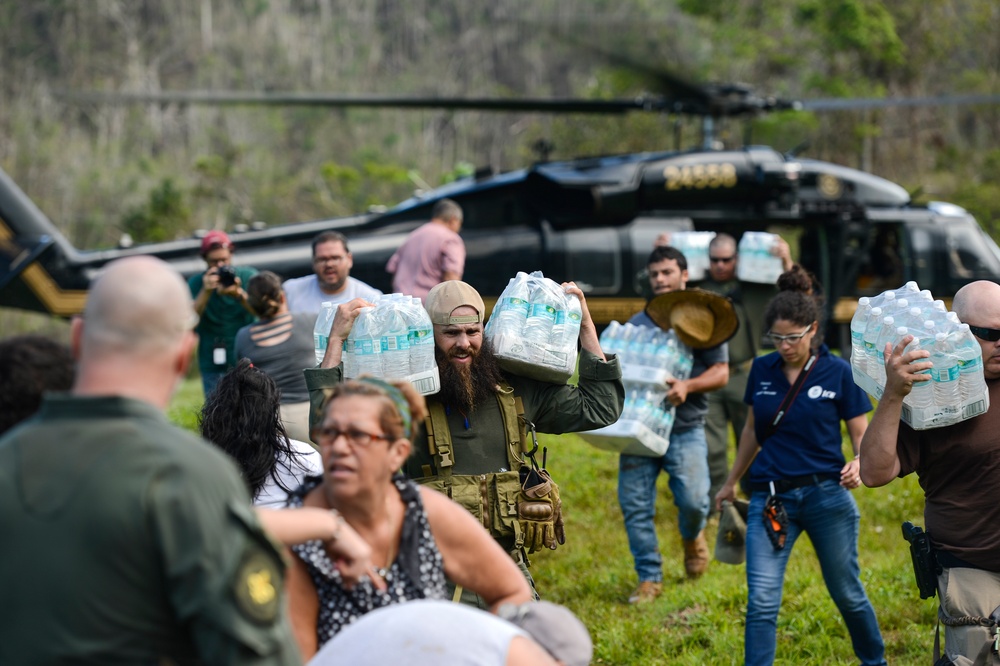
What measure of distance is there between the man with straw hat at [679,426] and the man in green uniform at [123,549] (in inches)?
192

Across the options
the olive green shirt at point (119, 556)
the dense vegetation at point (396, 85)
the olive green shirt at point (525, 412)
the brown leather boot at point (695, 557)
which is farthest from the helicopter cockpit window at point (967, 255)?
the olive green shirt at point (119, 556)

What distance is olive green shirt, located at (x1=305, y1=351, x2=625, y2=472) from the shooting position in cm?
441

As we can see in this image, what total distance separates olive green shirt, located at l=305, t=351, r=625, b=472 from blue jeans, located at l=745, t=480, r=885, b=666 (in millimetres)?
1284

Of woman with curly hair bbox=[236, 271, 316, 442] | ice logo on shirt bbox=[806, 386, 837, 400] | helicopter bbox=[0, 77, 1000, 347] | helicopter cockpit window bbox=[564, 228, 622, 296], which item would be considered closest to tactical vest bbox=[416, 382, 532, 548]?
ice logo on shirt bbox=[806, 386, 837, 400]

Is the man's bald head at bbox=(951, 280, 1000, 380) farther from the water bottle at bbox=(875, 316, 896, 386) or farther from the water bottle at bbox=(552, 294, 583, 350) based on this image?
the water bottle at bbox=(552, 294, 583, 350)

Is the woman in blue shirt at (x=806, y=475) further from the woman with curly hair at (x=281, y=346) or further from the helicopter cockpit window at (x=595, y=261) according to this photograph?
the helicopter cockpit window at (x=595, y=261)

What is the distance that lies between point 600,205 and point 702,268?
153 inches

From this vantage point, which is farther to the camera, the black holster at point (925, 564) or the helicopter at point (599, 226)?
the helicopter at point (599, 226)

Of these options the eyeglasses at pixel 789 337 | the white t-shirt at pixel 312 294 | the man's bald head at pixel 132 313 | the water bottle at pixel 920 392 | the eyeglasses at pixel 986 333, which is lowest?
the white t-shirt at pixel 312 294

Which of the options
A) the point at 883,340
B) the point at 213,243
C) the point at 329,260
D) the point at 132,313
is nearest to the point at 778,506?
the point at 883,340

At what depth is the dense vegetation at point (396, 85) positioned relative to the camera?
1309 inches

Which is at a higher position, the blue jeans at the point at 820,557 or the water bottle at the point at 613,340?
the water bottle at the point at 613,340

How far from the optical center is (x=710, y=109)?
13.7 metres

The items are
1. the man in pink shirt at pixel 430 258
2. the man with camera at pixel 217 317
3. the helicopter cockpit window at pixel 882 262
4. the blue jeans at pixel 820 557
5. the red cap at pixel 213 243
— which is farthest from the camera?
the helicopter cockpit window at pixel 882 262
